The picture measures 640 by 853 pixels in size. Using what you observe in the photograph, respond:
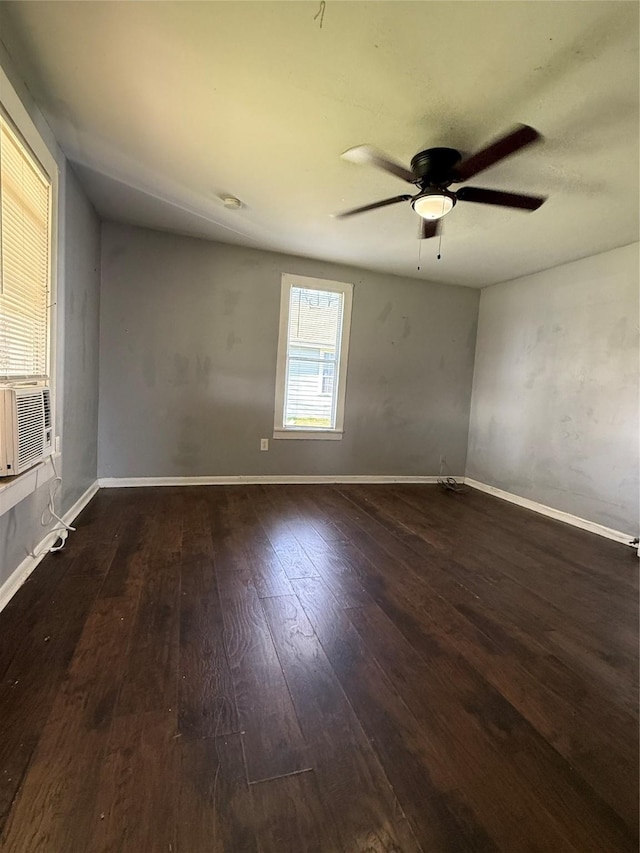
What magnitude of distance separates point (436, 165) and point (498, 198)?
15.4 inches

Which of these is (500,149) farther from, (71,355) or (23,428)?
(71,355)

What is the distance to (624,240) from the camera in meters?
3.12

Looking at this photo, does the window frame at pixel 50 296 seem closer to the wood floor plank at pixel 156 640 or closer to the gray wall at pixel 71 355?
the gray wall at pixel 71 355

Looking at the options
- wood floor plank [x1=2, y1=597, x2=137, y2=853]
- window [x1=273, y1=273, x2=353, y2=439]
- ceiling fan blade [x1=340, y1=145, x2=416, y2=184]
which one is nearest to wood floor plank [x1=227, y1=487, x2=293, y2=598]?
wood floor plank [x1=2, y1=597, x2=137, y2=853]

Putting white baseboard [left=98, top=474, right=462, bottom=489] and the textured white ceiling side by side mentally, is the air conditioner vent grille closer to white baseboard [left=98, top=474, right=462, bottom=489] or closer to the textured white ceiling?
the textured white ceiling

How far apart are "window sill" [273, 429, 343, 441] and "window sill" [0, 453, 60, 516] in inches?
88.5

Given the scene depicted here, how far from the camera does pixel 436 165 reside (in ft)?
6.63

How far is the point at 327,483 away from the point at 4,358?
323cm

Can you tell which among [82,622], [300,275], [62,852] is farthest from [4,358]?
Answer: [300,275]

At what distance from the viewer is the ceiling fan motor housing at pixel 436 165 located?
200 cm

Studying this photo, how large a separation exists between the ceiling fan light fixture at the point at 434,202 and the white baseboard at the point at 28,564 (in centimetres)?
292

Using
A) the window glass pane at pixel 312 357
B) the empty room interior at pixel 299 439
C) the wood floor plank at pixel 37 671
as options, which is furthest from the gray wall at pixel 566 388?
the wood floor plank at pixel 37 671

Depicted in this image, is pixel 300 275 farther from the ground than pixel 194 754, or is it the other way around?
pixel 300 275

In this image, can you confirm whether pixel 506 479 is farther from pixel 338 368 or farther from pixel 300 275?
pixel 300 275
